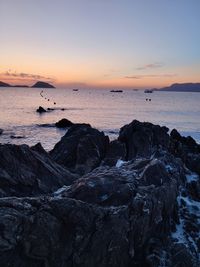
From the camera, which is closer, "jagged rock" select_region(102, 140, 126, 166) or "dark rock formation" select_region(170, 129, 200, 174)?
"dark rock formation" select_region(170, 129, 200, 174)

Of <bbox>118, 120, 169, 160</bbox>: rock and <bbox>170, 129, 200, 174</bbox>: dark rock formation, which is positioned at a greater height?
<bbox>118, 120, 169, 160</bbox>: rock

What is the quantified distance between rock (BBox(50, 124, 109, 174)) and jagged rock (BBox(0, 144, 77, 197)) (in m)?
6.82

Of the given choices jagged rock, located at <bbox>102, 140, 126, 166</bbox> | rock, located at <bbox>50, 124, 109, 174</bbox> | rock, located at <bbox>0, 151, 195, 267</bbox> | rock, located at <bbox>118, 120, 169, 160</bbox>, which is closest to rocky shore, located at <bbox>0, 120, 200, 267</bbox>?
rock, located at <bbox>0, 151, 195, 267</bbox>

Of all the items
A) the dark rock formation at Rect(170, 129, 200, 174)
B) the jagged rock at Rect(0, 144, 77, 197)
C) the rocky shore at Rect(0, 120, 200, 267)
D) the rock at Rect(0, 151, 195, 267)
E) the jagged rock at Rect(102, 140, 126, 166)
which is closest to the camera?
the rock at Rect(0, 151, 195, 267)

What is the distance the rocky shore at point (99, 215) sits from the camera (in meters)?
11.0

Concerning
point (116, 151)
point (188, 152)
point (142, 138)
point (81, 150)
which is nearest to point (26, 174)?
point (81, 150)

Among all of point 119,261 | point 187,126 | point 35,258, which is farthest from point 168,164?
point 187,126

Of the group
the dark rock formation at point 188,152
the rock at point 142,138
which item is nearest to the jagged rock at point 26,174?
the dark rock formation at point 188,152

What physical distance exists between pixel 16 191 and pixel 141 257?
307 inches

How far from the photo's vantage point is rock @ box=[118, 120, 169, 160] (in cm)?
3312

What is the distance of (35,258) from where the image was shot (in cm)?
1080

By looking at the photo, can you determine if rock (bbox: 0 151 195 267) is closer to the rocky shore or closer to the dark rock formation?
the rocky shore

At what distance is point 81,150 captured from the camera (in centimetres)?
3042

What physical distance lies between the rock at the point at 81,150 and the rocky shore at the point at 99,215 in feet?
22.5
